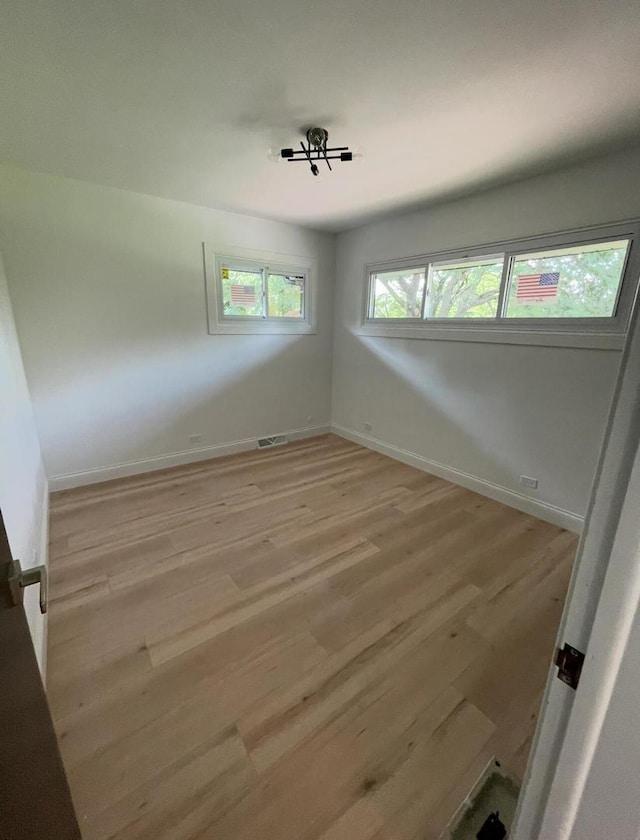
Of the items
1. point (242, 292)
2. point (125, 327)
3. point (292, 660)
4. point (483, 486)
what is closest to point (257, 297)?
point (242, 292)

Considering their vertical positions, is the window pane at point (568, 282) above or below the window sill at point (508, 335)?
above

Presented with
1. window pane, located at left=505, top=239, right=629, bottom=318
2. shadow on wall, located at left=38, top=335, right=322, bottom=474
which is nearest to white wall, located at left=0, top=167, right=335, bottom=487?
shadow on wall, located at left=38, top=335, right=322, bottom=474

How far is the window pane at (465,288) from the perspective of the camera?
2893 mm

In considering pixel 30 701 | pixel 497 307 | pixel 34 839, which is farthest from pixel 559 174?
pixel 34 839

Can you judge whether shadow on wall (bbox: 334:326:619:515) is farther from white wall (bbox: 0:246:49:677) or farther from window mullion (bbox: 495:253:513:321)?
white wall (bbox: 0:246:49:677)

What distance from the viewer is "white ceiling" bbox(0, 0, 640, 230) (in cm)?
125

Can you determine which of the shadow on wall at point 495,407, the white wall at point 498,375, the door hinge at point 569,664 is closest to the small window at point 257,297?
the white wall at point 498,375

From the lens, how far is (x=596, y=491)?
47 cm

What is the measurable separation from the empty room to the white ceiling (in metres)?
0.01

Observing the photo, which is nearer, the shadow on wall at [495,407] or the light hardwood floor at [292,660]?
the light hardwood floor at [292,660]

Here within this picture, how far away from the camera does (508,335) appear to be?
2.76 meters

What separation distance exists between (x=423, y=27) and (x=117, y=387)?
3178 millimetres

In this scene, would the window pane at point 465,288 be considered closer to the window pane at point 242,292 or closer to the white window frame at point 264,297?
the white window frame at point 264,297

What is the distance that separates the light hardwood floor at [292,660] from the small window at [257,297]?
1989mm
